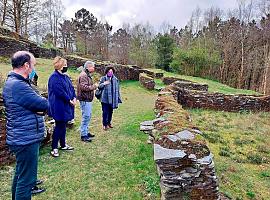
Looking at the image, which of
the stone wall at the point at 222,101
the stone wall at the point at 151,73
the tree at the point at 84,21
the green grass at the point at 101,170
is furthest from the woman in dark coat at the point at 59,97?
the tree at the point at 84,21

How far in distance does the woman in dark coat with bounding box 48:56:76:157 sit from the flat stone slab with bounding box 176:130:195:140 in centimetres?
228

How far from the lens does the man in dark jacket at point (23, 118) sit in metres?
3.12

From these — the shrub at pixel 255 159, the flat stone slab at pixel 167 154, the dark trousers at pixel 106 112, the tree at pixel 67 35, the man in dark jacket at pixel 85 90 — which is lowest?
the shrub at pixel 255 159

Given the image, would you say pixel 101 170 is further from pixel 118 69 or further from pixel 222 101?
pixel 118 69

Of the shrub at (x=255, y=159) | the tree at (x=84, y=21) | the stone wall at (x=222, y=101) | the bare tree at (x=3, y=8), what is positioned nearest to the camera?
the shrub at (x=255, y=159)

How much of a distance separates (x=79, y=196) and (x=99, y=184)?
451mm

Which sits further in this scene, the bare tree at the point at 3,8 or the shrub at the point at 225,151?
the bare tree at the point at 3,8

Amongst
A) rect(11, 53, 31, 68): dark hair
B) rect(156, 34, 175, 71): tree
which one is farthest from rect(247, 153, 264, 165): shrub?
rect(156, 34, 175, 71): tree

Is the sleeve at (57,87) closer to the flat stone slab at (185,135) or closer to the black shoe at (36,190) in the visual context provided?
the black shoe at (36,190)

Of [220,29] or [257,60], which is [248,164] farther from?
[220,29]

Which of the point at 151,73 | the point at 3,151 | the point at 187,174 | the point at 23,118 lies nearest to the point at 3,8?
the point at 151,73

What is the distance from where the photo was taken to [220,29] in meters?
35.2

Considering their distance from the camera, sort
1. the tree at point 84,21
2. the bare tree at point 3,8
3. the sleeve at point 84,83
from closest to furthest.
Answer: the sleeve at point 84,83 → the bare tree at point 3,8 → the tree at point 84,21

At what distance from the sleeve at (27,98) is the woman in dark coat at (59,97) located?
6.20 ft
